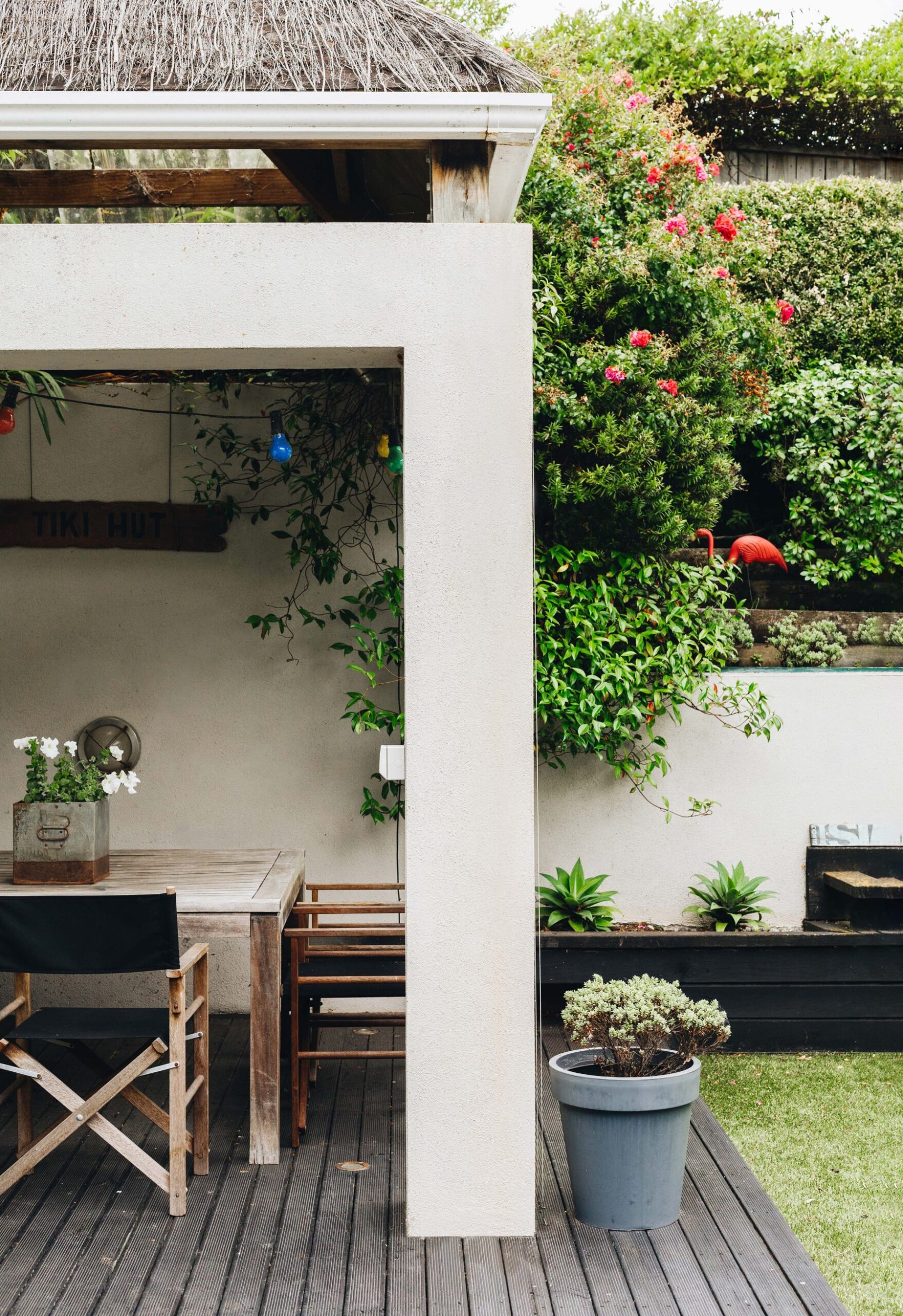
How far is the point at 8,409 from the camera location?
4.39 meters

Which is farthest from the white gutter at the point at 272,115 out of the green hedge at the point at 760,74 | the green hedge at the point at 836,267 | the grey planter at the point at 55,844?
the green hedge at the point at 760,74

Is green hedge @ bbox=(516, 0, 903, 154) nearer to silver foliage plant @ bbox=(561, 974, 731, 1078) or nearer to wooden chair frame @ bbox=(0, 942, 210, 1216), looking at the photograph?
silver foliage plant @ bbox=(561, 974, 731, 1078)

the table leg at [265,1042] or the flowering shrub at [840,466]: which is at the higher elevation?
the flowering shrub at [840,466]

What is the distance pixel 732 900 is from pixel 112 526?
11.0 ft

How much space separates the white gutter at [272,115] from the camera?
112 inches

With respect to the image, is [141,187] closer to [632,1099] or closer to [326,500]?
[326,500]

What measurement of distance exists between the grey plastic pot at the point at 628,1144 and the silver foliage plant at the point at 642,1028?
72mm

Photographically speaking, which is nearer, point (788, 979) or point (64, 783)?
point (64, 783)

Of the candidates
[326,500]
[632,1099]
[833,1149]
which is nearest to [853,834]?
[833,1149]

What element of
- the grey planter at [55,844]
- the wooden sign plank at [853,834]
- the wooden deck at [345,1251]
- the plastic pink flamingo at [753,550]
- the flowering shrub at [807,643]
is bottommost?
the wooden deck at [345,1251]

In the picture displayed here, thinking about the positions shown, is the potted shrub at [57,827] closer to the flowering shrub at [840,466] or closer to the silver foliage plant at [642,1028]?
the silver foliage plant at [642,1028]

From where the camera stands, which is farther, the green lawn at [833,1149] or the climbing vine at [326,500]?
the climbing vine at [326,500]

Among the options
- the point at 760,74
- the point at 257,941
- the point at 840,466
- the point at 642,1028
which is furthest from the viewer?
the point at 760,74

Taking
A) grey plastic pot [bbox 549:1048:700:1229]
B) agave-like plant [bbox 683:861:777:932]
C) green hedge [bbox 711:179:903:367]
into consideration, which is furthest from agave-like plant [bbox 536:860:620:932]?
green hedge [bbox 711:179:903:367]
